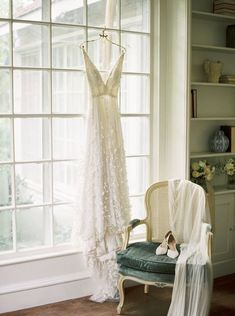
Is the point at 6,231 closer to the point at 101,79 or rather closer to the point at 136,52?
the point at 101,79

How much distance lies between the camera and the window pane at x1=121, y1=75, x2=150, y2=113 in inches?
150

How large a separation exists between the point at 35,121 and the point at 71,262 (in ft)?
3.81

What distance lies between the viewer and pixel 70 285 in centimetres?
358

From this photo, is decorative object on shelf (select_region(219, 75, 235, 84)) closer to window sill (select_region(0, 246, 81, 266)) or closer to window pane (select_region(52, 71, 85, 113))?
window pane (select_region(52, 71, 85, 113))

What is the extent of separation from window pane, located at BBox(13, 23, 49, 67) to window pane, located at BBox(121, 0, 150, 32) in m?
0.71

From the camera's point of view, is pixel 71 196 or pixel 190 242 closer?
pixel 190 242

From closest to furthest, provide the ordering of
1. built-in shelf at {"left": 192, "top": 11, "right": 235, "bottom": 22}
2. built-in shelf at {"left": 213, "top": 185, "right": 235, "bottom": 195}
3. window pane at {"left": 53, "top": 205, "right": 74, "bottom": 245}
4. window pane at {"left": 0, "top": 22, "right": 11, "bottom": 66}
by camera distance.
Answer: window pane at {"left": 0, "top": 22, "right": 11, "bottom": 66} → window pane at {"left": 53, "top": 205, "right": 74, "bottom": 245} → built-in shelf at {"left": 192, "top": 11, "right": 235, "bottom": 22} → built-in shelf at {"left": 213, "top": 185, "right": 235, "bottom": 195}

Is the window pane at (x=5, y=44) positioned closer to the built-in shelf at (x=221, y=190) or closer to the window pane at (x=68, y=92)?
the window pane at (x=68, y=92)

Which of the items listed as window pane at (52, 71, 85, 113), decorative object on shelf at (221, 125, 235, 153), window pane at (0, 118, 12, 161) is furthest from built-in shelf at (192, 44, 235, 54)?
window pane at (0, 118, 12, 161)

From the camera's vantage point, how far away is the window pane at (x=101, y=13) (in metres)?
3.58

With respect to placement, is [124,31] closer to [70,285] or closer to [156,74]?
[156,74]

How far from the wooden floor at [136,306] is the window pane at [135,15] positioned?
2205 mm

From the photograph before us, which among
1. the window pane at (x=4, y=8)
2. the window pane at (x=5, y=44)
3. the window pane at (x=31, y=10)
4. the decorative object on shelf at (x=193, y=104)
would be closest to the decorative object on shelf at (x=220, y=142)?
the decorative object on shelf at (x=193, y=104)

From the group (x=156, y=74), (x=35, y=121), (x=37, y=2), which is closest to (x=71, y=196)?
(x=35, y=121)
